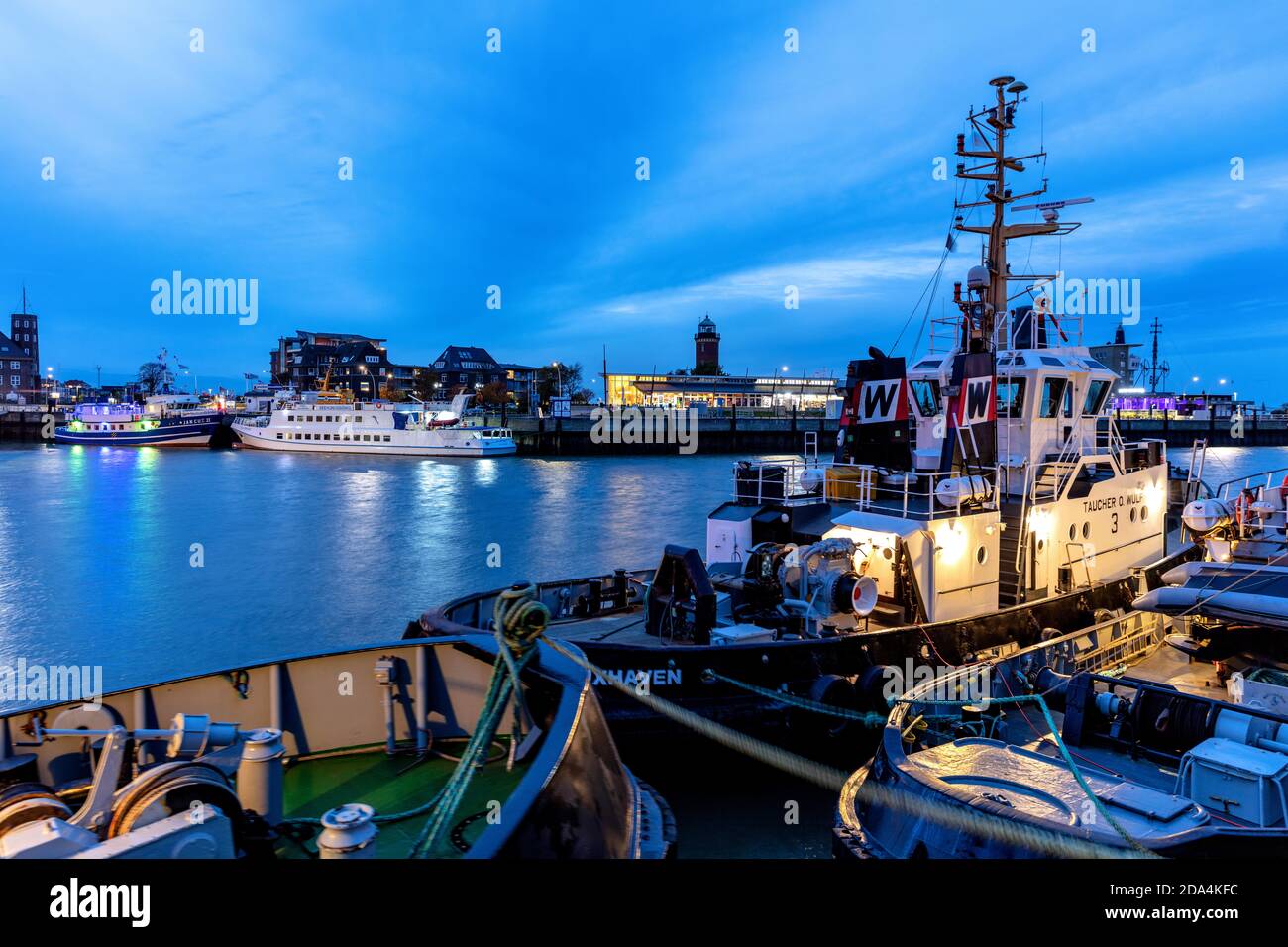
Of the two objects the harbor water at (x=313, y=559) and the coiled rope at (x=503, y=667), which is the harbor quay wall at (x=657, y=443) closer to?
the harbor water at (x=313, y=559)

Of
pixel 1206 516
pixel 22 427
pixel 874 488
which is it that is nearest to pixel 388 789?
pixel 874 488

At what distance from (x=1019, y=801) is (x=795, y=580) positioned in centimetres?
562

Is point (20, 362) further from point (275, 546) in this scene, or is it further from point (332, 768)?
point (332, 768)

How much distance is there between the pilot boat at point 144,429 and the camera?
86.6 m

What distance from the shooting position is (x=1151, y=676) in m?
10.6

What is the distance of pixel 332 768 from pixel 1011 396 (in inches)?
521

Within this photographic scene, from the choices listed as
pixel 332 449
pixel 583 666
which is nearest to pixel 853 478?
pixel 583 666

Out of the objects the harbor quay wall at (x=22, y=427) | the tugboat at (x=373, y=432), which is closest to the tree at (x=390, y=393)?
the tugboat at (x=373, y=432)

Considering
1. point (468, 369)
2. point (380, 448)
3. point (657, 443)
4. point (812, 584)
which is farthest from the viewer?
point (468, 369)

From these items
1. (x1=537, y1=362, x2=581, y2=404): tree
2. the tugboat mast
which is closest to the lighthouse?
(x1=537, y1=362, x2=581, y2=404): tree

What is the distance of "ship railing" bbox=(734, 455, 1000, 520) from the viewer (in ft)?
39.3

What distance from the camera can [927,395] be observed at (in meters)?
15.5

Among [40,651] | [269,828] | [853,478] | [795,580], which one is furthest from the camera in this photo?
[40,651]
